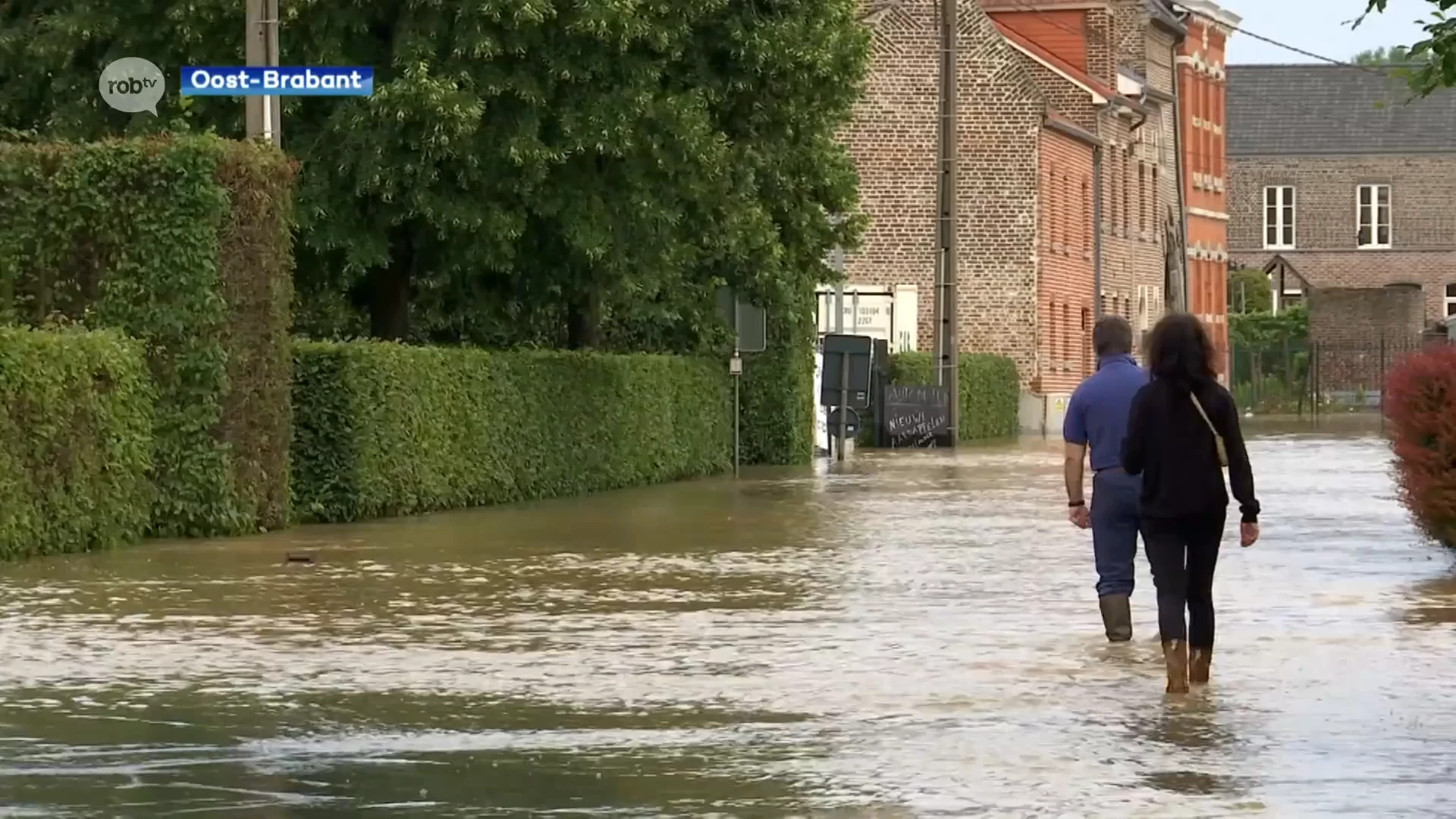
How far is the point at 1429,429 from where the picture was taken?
61.3 feet

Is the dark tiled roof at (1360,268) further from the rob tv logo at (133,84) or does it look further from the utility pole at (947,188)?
the rob tv logo at (133,84)

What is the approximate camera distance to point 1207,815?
29.0 ft

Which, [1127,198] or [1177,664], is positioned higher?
[1127,198]

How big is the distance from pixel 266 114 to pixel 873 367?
26.7 meters

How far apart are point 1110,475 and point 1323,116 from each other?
8938cm

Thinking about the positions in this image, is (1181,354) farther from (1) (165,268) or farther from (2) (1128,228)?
(2) (1128,228)

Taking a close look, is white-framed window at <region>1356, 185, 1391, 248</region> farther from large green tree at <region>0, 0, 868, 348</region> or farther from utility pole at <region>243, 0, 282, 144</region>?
utility pole at <region>243, 0, 282, 144</region>

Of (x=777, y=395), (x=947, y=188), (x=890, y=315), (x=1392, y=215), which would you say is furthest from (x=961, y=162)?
(x=1392, y=215)

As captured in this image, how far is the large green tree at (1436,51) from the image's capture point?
48.6 ft

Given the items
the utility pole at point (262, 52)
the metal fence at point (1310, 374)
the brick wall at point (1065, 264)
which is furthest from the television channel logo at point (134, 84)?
the metal fence at point (1310, 374)

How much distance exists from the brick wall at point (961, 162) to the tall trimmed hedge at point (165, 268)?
38.1 meters

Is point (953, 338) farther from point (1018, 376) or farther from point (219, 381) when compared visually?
point (219, 381)
